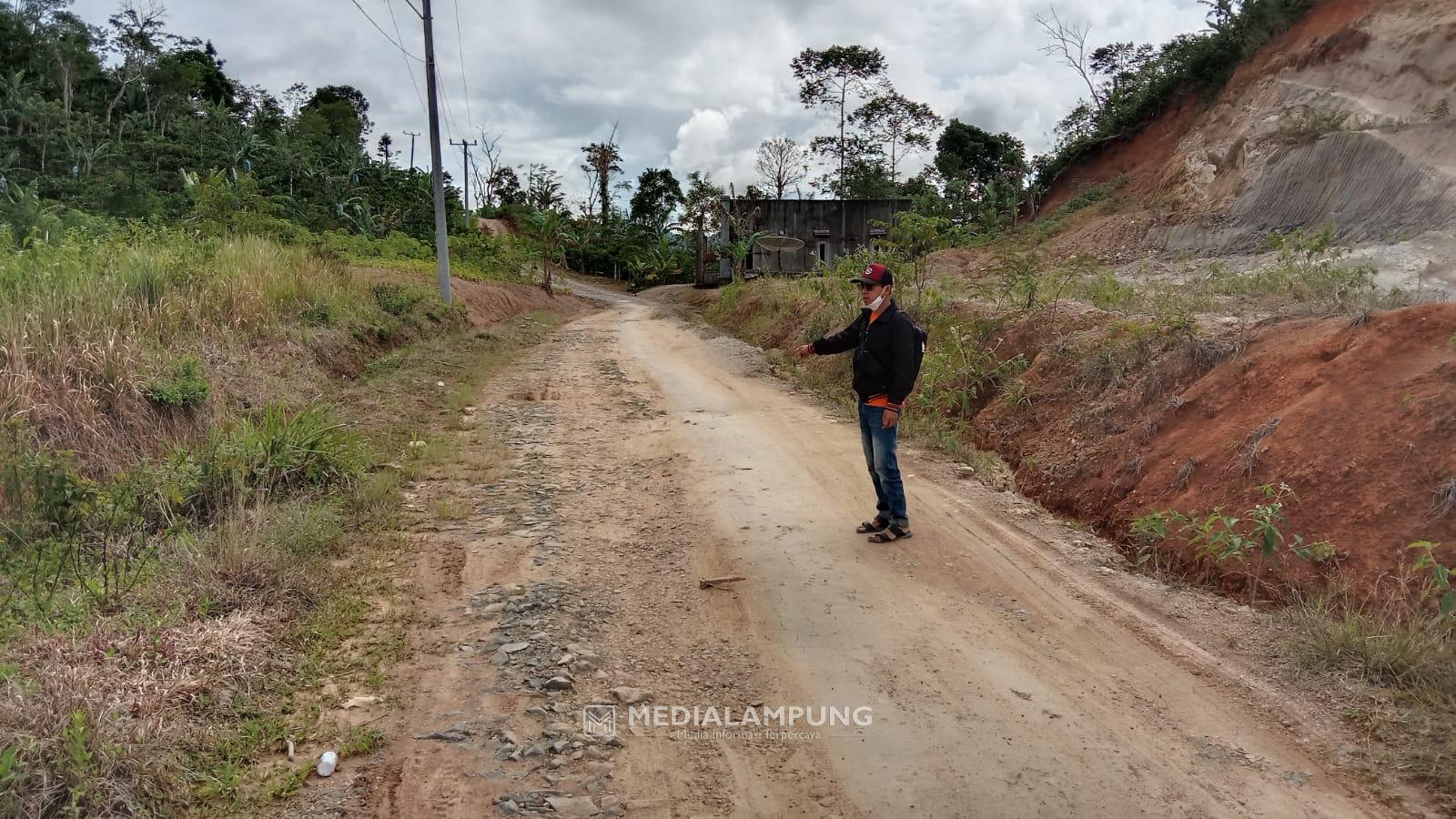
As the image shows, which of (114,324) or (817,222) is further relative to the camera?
(817,222)

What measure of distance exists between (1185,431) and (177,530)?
22.5ft

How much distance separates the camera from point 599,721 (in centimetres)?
351

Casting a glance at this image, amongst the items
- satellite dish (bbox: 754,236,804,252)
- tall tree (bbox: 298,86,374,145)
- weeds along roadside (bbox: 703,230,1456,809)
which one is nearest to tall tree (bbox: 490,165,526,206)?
tall tree (bbox: 298,86,374,145)

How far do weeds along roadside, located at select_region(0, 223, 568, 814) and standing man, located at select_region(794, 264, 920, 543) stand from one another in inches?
125

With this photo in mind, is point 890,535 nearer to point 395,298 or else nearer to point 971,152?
point 395,298

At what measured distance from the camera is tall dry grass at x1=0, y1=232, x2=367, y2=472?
5.88 metres

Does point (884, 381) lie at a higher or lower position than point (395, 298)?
lower

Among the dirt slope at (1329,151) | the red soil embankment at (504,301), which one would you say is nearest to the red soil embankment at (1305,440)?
the dirt slope at (1329,151)

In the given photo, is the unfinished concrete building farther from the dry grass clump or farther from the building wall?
the dry grass clump

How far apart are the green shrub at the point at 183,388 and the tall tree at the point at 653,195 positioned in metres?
46.2

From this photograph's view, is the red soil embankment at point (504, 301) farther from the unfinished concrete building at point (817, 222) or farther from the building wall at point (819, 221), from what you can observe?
the building wall at point (819, 221)

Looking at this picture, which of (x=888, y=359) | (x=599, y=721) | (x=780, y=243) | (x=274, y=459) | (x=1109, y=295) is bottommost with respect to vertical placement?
(x=599, y=721)

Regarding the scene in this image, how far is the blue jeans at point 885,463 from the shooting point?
547 cm

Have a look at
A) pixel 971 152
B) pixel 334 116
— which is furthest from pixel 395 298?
pixel 334 116
